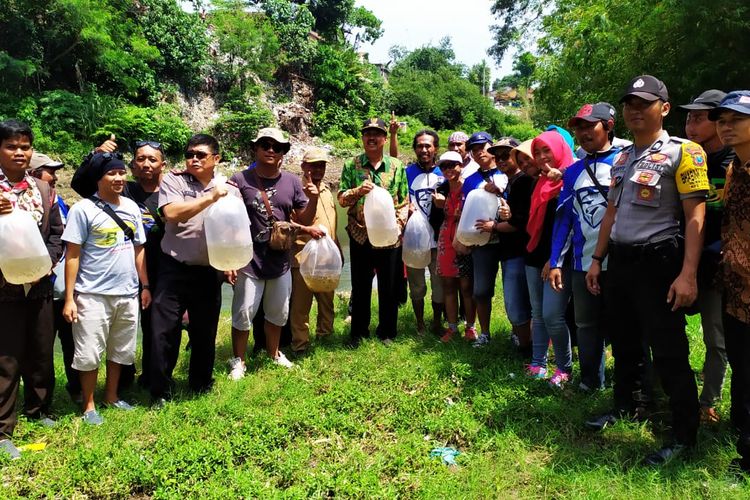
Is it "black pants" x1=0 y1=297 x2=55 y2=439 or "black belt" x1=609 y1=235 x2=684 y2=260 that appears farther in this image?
"black pants" x1=0 y1=297 x2=55 y2=439

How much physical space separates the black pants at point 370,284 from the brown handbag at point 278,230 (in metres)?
0.77

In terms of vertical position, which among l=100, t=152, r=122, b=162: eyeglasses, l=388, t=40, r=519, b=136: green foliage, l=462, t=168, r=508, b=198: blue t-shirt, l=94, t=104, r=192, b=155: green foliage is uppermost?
l=388, t=40, r=519, b=136: green foliage

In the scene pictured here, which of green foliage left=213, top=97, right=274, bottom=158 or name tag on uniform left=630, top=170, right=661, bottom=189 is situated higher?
green foliage left=213, top=97, right=274, bottom=158

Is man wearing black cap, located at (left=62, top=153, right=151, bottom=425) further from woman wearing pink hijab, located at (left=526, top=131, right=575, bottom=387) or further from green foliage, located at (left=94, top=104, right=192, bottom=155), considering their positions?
green foliage, located at (left=94, top=104, right=192, bottom=155)

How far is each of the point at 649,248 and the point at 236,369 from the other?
10.6ft

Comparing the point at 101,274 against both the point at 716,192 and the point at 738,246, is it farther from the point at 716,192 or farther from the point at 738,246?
the point at 716,192

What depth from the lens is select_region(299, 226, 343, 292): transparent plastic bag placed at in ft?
13.9

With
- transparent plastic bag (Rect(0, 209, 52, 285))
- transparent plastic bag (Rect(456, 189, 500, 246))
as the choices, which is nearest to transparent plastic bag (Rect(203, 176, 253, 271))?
transparent plastic bag (Rect(0, 209, 52, 285))

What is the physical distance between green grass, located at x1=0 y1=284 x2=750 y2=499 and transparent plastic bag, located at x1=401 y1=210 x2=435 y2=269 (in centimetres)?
103

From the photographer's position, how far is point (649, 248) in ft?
8.70

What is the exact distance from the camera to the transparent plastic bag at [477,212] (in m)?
4.18

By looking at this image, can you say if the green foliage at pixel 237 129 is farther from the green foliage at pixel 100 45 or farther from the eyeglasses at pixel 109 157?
the eyeglasses at pixel 109 157

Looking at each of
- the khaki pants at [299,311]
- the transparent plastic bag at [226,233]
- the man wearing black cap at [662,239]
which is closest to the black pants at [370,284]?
the khaki pants at [299,311]

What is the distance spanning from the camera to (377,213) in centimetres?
423
